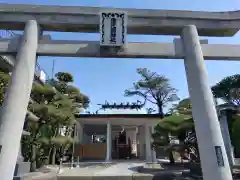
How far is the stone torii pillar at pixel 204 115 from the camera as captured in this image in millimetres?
3916

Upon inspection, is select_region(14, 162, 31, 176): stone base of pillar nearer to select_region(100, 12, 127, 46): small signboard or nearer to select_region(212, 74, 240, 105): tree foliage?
select_region(100, 12, 127, 46): small signboard

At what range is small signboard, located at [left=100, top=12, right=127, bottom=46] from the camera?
15.8 feet

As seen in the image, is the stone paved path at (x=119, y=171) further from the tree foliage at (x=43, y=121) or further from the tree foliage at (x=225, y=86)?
the tree foliage at (x=225, y=86)

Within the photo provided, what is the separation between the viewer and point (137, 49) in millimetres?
4953

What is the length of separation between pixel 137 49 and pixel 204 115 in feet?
6.95

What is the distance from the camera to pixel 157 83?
1096 inches

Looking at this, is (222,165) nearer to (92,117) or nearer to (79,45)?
(79,45)

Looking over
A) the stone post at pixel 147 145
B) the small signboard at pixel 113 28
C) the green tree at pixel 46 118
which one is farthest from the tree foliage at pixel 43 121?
the stone post at pixel 147 145

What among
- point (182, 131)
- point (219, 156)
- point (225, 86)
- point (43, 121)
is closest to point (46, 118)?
point (43, 121)

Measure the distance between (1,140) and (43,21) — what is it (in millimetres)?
2931

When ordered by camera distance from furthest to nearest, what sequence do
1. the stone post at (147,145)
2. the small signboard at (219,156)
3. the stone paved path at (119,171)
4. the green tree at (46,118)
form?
the stone post at (147,145) → the green tree at (46,118) → the stone paved path at (119,171) → the small signboard at (219,156)

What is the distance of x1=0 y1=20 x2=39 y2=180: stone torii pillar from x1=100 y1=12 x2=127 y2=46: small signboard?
63.2 inches

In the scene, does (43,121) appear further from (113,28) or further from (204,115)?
(204,115)

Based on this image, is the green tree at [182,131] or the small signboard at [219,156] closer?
the small signboard at [219,156]
